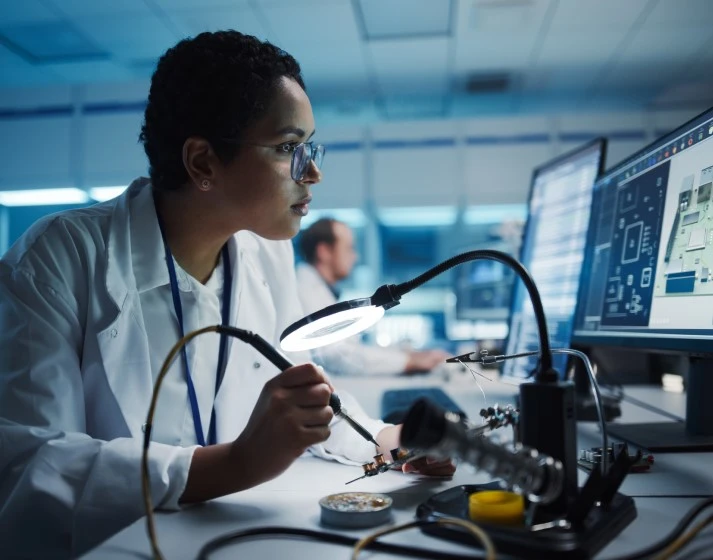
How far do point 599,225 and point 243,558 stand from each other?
1.08 meters

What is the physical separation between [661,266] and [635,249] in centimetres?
11

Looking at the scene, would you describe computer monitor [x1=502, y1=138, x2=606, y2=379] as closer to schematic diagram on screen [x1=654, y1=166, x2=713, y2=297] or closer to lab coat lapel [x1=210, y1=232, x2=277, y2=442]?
schematic diagram on screen [x1=654, y1=166, x2=713, y2=297]

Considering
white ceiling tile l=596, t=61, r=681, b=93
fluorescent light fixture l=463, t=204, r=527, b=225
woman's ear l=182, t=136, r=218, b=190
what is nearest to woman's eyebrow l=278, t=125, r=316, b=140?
woman's ear l=182, t=136, r=218, b=190

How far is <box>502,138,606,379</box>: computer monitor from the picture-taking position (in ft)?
4.32

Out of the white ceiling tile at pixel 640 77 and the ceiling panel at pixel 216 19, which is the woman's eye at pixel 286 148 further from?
the white ceiling tile at pixel 640 77

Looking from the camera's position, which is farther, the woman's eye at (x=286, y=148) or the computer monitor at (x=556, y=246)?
the computer monitor at (x=556, y=246)

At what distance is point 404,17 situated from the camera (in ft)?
12.3

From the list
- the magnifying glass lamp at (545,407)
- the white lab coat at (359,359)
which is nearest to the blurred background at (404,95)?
the white lab coat at (359,359)

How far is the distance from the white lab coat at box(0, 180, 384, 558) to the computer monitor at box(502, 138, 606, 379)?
1.84 feet

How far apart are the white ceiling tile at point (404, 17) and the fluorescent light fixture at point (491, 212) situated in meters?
2.07

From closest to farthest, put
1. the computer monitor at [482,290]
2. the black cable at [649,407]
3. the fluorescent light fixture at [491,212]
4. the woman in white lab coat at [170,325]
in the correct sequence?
the woman in white lab coat at [170,325], the black cable at [649,407], the computer monitor at [482,290], the fluorescent light fixture at [491,212]

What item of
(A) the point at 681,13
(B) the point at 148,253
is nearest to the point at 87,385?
(B) the point at 148,253

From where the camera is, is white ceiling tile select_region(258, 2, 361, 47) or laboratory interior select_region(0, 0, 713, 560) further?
white ceiling tile select_region(258, 2, 361, 47)

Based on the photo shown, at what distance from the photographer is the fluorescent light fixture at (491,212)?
18.5ft
